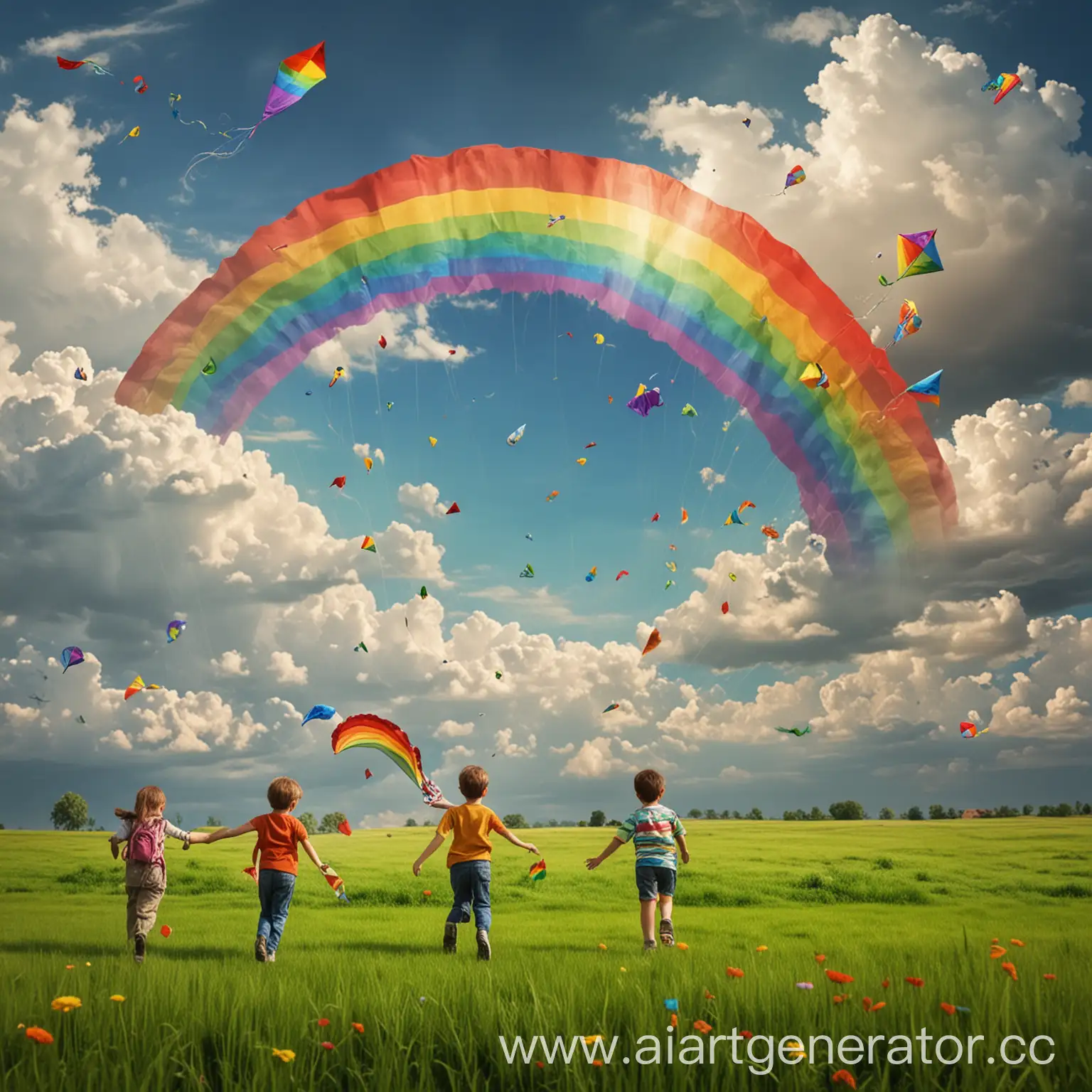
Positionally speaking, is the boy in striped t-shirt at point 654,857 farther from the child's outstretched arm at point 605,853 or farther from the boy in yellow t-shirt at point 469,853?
the boy in yellow t-shirt at point 469,853

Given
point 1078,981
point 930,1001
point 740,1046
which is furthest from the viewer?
point 1078,981

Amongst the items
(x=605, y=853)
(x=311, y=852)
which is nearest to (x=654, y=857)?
(x=605, y=853)

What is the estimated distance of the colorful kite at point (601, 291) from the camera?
21.4m

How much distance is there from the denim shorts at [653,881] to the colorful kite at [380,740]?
10.8 feet

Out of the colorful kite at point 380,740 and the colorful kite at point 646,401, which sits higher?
the colorful kite at point 646,401

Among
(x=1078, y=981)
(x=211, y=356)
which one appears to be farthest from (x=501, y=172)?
(x=1078, y=981)

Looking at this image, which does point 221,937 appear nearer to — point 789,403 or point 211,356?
point 211,356

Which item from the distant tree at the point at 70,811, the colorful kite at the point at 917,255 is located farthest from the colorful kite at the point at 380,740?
the distant tree at the point at 70,811

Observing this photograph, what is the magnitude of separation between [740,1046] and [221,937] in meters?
9.34

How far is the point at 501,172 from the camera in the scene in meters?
21.5

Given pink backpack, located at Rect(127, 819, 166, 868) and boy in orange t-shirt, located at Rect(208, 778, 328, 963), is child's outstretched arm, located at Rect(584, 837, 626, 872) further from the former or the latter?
pink backpack, located at Rect(127, 819, 166, 868)

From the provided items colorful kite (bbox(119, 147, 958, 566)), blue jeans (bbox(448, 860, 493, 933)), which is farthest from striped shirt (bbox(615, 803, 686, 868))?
colorful kite (bbox(119, 147, 958, 566))

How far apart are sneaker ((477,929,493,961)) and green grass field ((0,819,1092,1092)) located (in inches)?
12.9

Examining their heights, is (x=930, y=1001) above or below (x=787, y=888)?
above
